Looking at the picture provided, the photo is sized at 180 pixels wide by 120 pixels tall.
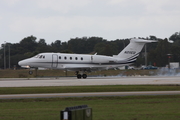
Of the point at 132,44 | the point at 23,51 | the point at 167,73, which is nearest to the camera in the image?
the point at 132,44

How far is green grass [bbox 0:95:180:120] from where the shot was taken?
1600 centimetres

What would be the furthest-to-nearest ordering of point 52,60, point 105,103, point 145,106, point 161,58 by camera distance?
point 161,58
point 52,60
point 105,103
point 145,106

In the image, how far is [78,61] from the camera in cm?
5050

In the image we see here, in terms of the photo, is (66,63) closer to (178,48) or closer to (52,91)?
(52,91)

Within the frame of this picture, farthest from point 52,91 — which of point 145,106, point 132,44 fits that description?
point 132,44

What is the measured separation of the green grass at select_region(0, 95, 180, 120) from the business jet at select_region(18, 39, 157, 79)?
88.3 ft

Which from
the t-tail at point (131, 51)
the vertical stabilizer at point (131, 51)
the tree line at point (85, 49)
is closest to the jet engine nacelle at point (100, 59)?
the t-tail at point (131, 51)

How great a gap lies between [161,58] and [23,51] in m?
48.6

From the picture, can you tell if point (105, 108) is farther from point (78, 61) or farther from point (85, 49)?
point (85, 49)

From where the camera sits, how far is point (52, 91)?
2792cm

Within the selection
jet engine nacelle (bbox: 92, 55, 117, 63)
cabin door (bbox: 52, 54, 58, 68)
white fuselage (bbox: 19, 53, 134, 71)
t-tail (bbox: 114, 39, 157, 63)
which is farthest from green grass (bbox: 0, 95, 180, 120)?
t-tail (bbox: 114, 39, 157, 63)

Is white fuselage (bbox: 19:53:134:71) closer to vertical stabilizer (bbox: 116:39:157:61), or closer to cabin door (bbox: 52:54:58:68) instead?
cabin door (bbox: 52:54:58:68)

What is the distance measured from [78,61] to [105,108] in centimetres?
3203

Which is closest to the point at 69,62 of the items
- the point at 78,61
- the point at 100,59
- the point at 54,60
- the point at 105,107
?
the point at 78,61
